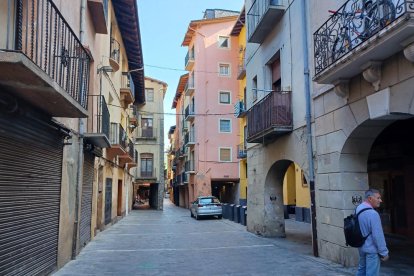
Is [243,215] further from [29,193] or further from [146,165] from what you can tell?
[146,165]

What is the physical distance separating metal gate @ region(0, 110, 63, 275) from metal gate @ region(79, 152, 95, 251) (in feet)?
9.99

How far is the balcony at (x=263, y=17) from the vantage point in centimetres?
1279

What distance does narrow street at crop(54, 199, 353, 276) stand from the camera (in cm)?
870

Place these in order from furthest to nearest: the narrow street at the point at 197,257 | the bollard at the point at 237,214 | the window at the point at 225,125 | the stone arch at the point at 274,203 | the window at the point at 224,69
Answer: the window at the point at 224,69, the window at the point at 225,125, the bollard at the point at 237,214, the stone arch at the point at 274,203, the narrow street at the point at 197,257

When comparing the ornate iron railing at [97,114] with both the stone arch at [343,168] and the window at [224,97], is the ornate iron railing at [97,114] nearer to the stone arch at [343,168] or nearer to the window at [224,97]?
the stone arch at [343,168]

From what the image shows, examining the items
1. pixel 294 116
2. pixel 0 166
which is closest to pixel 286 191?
pixel 294 116

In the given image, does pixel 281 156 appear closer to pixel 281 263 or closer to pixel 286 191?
pixel 281 263

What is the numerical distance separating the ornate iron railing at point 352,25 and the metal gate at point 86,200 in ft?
23.7

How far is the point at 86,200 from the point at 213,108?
79.1ft

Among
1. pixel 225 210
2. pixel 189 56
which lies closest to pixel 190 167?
pixel 189 56

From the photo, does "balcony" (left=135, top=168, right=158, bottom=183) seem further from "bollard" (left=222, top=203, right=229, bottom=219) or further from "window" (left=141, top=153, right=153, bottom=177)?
"bollard" (left=222, top=203, right=229, bottom=219)

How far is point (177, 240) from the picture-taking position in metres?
14.2

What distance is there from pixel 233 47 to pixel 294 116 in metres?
26.7

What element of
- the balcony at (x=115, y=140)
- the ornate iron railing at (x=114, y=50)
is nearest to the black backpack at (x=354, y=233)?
the balcony at (x=115, y=140)
